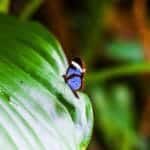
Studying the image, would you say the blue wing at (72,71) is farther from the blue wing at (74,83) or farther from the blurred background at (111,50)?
the blurred background at (111,50)

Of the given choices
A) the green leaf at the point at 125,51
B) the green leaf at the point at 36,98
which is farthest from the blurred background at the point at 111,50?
the green leaf at the point at 36,98

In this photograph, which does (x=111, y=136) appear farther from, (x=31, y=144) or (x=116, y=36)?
(x=31, y=144)

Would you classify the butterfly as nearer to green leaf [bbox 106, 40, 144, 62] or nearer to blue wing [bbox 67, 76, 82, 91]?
blue wing [bbox 67, 76, 82, 91]

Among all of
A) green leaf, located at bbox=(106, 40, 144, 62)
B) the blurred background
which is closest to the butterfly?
the blurred background

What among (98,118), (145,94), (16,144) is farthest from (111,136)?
(16,144)

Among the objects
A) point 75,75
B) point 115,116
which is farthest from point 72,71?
point 115,116

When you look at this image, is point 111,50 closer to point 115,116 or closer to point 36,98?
point 115,116
